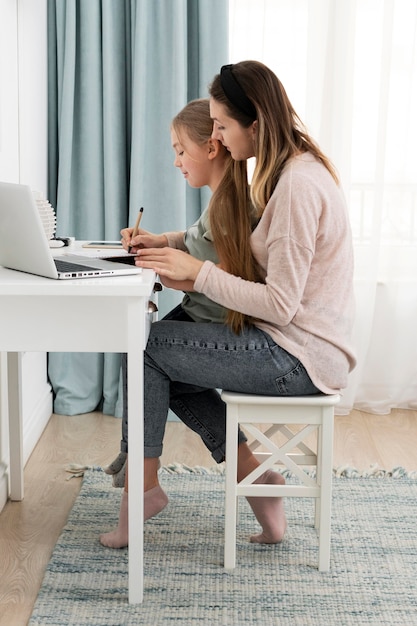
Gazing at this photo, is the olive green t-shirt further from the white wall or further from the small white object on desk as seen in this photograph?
the white wall

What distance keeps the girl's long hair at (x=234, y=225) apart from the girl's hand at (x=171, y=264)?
0.26ft

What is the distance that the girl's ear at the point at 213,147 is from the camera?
2102 mm

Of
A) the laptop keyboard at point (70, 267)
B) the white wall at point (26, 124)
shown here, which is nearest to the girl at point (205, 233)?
the laptop keyboard at point (70, 267)

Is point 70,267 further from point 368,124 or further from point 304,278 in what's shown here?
point 368,124

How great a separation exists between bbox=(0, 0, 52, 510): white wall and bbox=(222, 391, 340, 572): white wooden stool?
2.35ft

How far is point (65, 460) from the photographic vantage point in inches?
108

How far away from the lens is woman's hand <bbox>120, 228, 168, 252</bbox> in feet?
7.18

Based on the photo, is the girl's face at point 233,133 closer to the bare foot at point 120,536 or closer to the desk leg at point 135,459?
the desk leg at point 135,459

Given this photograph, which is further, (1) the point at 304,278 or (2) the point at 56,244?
(2) the point at 56,244

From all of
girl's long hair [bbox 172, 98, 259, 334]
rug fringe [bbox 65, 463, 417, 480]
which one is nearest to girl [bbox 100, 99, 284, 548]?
girl's long hair [bbox 172, 98, 259, 334]

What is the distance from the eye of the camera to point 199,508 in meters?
2.37

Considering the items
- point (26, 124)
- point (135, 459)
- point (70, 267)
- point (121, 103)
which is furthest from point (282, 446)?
point (121, 103)

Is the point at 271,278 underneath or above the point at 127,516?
above

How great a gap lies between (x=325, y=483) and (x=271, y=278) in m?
0.49
